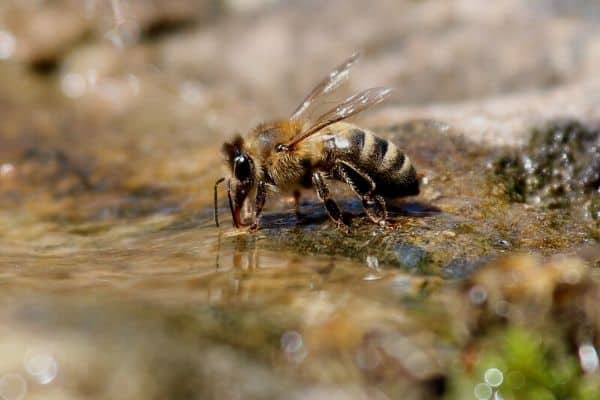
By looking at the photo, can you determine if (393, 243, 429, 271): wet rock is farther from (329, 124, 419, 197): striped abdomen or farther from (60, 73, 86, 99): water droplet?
(60, 73, 86, 99): water droplet

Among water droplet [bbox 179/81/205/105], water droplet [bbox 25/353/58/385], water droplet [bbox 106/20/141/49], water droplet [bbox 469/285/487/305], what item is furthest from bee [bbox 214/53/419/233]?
water droplet [bbox 106/20/141/49]

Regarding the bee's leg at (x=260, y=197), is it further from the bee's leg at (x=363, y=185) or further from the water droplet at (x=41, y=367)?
the water droplet at (x=41, y=367)

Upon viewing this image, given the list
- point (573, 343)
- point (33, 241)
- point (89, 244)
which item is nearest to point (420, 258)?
point (573, 343)

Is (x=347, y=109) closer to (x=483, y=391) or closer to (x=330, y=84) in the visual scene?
(x=330, y=84)

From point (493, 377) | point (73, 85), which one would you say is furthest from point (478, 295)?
point (73, 85)

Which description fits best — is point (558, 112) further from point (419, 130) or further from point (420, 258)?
point (420, 258)

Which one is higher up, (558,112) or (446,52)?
(446,52)
